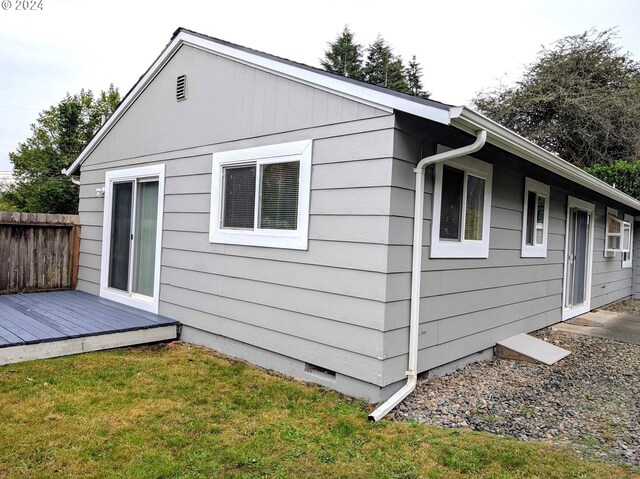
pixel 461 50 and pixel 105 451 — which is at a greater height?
pixel 461 50

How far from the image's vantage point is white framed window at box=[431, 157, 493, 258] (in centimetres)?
396

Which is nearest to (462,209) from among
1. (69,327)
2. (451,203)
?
(451,203)

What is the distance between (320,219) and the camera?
3875mm

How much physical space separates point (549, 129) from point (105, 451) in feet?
67.7

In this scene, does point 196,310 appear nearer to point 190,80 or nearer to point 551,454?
point 190,80

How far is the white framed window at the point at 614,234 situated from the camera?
9258 millimetres

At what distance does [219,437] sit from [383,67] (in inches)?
1107

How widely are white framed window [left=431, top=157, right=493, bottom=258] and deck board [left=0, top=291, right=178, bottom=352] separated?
3.28 meters

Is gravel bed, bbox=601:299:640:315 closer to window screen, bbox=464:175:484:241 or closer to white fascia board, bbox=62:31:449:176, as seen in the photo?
window screen, bbox=464:175:484:241

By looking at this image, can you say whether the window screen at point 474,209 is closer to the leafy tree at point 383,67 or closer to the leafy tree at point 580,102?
the leafy tree at point 580,102

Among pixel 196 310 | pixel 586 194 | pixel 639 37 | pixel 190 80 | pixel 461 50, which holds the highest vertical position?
pixel 461 50

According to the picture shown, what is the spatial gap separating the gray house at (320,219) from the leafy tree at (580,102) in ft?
45.6

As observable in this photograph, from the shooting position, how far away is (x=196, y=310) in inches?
202

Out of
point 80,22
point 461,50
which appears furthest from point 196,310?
point 461,50
